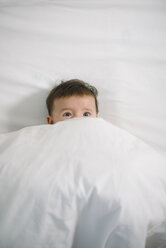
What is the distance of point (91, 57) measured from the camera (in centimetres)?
88

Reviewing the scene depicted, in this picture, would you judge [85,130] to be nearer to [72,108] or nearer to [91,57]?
[72,108]

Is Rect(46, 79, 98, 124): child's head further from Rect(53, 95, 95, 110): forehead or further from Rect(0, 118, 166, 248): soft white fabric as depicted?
Rect(0, 118, 166, 248): soft white fabric

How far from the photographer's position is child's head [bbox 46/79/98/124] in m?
0.77

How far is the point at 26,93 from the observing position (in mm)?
834

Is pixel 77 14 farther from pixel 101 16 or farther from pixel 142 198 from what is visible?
pixel 142 198

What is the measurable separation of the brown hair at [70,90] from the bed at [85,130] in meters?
0.03

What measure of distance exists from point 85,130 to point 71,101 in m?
0.24

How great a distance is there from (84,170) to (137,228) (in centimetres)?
16

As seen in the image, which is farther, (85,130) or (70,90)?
(70,90)

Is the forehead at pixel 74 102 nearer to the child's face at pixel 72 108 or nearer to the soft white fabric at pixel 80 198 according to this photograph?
the child's face at pixel 72 108

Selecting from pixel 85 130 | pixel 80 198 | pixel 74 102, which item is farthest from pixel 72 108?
pixel 80 198

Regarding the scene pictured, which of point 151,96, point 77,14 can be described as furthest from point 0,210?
point 77,14

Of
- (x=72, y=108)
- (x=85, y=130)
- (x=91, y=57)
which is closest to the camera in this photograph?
(x=85, y=130)

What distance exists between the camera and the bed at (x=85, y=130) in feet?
1.36
